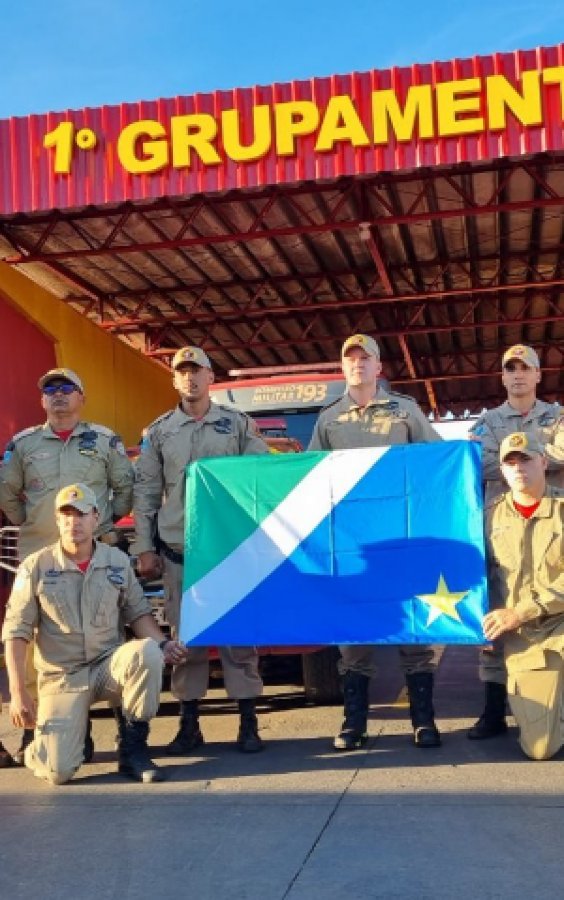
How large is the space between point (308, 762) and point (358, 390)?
6.50 feet

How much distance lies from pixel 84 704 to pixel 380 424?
215 cm

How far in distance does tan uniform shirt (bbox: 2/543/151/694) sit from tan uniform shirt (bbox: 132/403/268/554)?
0.58 meters

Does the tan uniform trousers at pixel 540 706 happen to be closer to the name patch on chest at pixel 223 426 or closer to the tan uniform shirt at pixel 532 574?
the tan uniform shirt at pixel 532 574

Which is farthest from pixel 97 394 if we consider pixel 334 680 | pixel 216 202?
pixel 334 680

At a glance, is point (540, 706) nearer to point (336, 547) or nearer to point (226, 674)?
point (336, 547)

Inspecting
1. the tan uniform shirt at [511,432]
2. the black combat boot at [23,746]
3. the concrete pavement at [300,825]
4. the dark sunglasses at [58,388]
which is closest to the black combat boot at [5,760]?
the black combat boot at [23,746]

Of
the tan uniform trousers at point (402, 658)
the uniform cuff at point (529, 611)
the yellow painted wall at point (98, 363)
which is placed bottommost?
the tan uniform trousers at point (402, 658)

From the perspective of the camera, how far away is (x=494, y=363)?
24.3m

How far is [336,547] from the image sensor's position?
5023 mm

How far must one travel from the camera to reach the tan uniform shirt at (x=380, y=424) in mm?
5199

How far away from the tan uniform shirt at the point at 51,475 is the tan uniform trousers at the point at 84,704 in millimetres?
934

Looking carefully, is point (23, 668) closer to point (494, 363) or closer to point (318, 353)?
point (318, 353)

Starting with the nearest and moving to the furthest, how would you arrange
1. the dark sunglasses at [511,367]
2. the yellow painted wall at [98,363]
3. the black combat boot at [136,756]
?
the black combat boot at [136,756]
the dark sunglasses at [511,367]
the yellow painted wall at [98,363]

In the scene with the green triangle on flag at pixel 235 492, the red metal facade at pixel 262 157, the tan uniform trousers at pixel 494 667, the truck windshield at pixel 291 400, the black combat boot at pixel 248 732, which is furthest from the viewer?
the red metal facade at pixel 262 157
